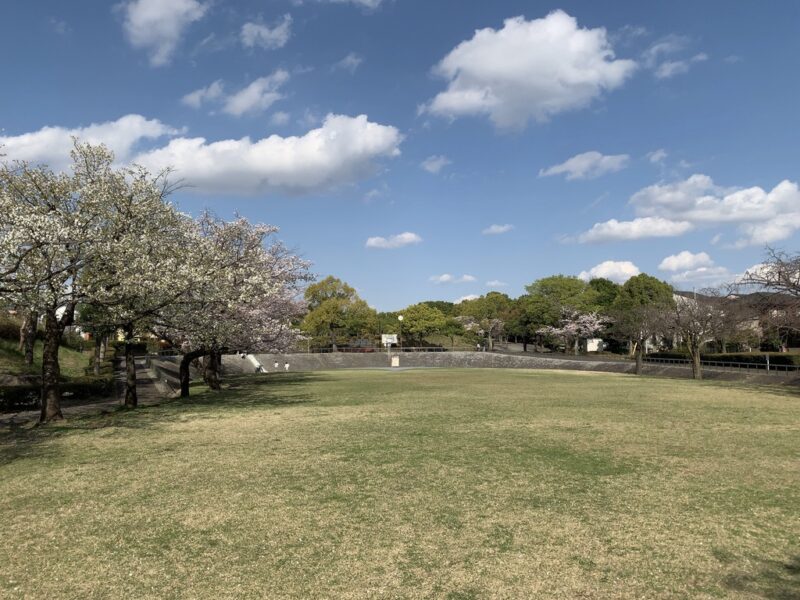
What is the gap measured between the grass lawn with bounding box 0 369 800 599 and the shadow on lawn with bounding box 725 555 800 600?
0.08 feet

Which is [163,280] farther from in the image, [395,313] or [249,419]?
[395,313]

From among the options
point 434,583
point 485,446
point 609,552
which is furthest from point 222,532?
point 485,446

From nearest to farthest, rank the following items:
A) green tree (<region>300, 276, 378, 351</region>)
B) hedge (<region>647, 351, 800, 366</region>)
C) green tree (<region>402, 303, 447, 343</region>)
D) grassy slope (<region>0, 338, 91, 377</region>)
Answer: grassy slope (<region>0, 338, 91, 377</region>) → hedge (<region>647, 351, 800, 366</region>) → green tree (<region>300, 276, 378, 351</region>) → green tree (<region>402, 303, 447, 343</region>)

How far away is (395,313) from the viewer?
115 meters

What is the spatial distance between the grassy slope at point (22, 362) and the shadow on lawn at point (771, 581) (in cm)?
3226

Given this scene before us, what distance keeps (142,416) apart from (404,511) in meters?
14.0

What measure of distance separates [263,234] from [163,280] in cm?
1618

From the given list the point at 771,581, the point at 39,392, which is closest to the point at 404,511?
the point at 771,581

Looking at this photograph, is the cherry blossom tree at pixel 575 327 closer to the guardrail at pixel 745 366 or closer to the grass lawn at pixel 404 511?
the guardrail at pixel 745 366

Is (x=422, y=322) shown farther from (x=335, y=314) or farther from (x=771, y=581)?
(x=771, y=581)

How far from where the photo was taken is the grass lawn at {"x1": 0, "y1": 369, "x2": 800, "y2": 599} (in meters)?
5.57

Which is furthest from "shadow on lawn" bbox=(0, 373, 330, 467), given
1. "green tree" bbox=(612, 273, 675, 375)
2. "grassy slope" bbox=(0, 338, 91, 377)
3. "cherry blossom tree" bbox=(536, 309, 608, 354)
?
"cherry blossom tree" bbox=(536, 309, 608, 354)

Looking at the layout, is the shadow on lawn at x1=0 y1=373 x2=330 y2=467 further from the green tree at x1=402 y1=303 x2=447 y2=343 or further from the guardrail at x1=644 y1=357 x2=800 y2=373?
the green tree at x1=402 y1=303 x2=447 y2=343

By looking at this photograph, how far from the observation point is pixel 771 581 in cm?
543
